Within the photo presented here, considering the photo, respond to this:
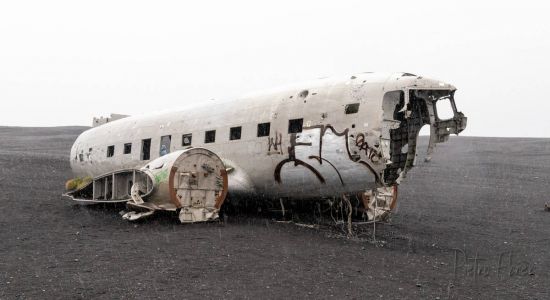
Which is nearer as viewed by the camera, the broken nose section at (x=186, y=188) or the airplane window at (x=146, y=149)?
the broken nose section at (x=186, y=188)

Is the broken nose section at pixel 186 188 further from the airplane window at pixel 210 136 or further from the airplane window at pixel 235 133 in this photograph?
the airplane window at pixel 210 136

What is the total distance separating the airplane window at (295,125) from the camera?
14297 mm

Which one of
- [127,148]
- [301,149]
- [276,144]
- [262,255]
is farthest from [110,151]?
[262,255]

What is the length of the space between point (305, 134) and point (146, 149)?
24.5 feet

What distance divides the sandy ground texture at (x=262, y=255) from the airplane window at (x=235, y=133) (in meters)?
2.57

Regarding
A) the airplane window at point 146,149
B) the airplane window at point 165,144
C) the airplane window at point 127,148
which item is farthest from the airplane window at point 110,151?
the airplane window at point 165,144

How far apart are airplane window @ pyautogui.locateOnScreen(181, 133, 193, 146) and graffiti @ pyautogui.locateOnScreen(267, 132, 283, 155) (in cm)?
364

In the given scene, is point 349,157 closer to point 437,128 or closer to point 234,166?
point 437,128

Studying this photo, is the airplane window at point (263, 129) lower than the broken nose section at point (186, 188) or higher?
higher

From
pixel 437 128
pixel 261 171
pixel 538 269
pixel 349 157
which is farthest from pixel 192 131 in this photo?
pixel 538 269

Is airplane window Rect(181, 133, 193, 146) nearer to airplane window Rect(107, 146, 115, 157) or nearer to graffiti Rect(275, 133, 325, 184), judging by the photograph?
graffiti Rect(275, 133, 325, 184)

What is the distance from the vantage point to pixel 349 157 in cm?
1322

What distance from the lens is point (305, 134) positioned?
14.1m

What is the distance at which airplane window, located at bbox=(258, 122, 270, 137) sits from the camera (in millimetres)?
15027
